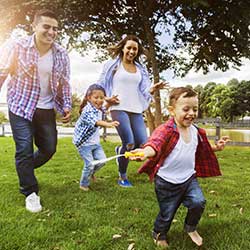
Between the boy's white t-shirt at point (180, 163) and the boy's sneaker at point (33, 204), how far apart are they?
5.47ft

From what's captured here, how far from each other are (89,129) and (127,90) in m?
0.79

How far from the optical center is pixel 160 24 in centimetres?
1587

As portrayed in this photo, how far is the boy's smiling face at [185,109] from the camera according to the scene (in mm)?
2926

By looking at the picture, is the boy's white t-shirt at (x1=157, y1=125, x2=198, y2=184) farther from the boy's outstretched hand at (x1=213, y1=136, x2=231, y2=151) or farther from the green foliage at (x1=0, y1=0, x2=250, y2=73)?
the green foliage at (x1=0, y1=0, x2=250, y2=73)

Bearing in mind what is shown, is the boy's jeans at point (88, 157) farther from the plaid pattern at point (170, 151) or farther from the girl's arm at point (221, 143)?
the girl's arm at point (221, 143)

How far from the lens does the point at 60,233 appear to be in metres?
3.44

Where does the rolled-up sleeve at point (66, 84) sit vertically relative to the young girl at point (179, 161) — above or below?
above

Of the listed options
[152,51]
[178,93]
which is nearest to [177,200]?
[178,93]

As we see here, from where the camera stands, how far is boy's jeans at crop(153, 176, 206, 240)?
303 cm

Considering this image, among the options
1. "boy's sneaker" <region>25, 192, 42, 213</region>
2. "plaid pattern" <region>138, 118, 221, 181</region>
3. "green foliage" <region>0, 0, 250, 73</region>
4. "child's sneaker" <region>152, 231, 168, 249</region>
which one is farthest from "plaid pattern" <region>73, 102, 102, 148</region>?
"green foliage" <region>0, 0, 250, 73</region>

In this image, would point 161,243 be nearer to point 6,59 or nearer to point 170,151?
point 170,151

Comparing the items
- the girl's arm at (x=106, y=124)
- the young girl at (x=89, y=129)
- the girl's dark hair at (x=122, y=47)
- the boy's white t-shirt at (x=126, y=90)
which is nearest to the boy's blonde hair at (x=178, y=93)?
the girl's arm at (x=106, y=124)

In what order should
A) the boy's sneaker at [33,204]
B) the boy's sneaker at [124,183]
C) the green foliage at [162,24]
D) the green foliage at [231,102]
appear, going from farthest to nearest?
the green foliage at [231,102], the green foliage at [162,24], the boy's sneaker at [124,183], the boy's sneaker at [33,204]

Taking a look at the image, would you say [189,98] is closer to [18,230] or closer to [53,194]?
[18,230]
